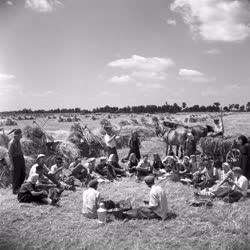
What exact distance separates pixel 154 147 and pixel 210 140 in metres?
5.47

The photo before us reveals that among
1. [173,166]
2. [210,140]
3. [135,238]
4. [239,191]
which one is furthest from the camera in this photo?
[210,140]

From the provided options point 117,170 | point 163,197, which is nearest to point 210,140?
point 117,170

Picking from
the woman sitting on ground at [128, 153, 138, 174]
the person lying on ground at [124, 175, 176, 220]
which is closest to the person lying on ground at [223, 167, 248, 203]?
the person lying on ground at [124, 175, 176, 220]

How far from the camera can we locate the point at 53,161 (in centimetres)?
1381

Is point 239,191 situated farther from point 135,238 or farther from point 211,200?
point 135,238

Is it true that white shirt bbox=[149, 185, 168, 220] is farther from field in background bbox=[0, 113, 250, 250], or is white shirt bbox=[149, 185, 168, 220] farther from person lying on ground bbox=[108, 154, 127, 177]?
person lying on ground bbox=[108, 154, 127, 177]

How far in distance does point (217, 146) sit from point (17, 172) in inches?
292

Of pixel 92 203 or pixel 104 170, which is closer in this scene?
pixel 92 203

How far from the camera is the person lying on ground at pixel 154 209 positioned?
24.9 ft

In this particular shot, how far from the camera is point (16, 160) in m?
9.76

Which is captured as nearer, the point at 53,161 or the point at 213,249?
the point at 213,249

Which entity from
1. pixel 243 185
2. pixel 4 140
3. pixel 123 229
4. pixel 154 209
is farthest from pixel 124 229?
pixel 4 140

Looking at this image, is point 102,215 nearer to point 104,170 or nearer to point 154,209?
point 154,209

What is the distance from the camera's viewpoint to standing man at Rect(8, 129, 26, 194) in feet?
31.3
